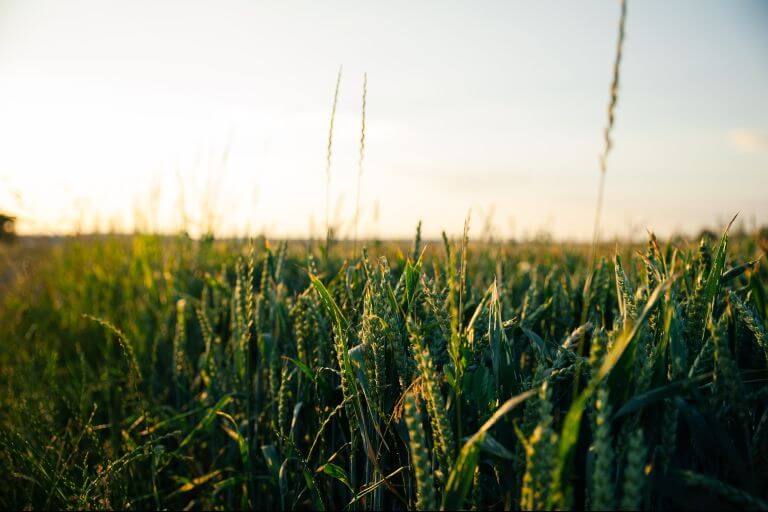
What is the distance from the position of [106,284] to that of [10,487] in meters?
1.97

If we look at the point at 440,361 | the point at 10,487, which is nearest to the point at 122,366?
the point at 10,487

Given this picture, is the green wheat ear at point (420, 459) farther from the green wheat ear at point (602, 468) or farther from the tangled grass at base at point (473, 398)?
the green wheat ear at point (602, 468)

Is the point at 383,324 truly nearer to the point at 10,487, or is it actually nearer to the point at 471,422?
the point at 471,422

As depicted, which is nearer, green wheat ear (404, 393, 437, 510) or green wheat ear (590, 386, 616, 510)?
green wheat ear (590, 386, 616, 510)

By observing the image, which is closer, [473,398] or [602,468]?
[602,468]

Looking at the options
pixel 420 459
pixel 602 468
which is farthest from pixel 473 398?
pixel 602 468

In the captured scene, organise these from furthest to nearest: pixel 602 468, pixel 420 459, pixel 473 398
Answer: pixel 473 398
pixel 420 459
pixel 602 468

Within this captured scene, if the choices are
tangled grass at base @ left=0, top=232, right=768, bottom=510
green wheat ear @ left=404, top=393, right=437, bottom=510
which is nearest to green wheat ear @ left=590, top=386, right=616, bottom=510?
tangled grass at base @ left=0, top=232, right=768, bottom=510

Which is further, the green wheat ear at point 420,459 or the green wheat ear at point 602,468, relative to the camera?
the green wheat ear at point 420,459

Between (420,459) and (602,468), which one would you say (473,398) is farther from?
(602,468)

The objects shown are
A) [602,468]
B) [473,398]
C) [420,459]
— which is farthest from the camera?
[473,398]

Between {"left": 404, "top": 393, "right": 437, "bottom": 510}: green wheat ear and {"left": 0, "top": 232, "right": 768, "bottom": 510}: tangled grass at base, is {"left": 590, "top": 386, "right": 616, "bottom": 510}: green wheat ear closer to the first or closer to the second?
{"left": 0, "top": 232, "right": 768, "bottom": 510}: tangled grass at base

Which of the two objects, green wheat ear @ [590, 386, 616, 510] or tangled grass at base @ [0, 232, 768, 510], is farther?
tangled grass at base @ [0, 232, 768, 510]

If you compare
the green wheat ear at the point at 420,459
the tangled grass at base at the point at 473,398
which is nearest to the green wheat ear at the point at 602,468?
the tangled grass at base at the point at 473,398
